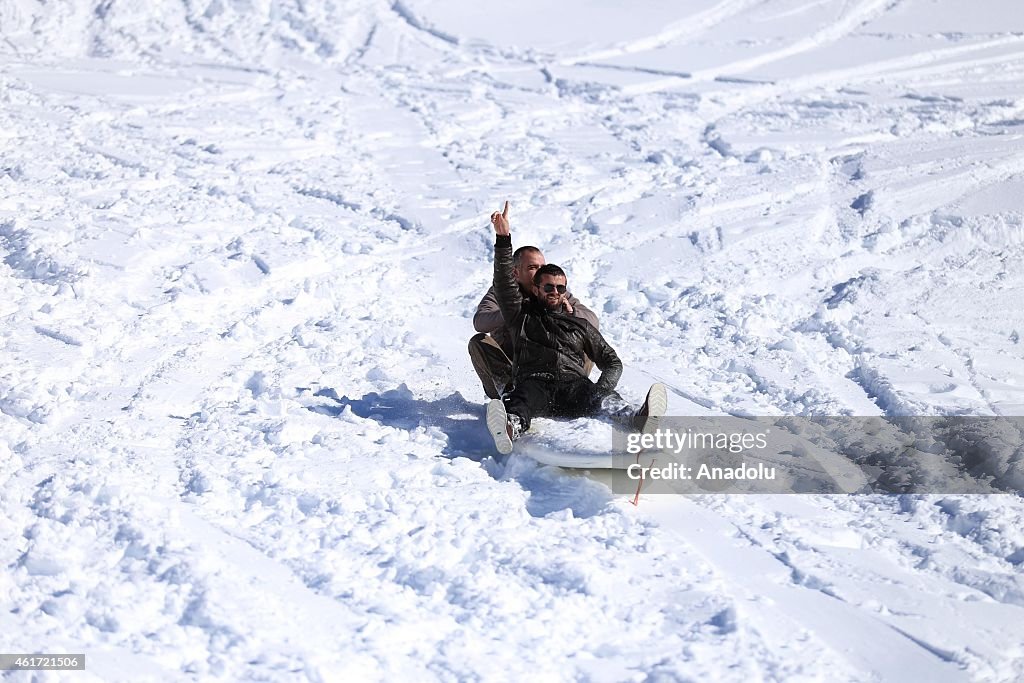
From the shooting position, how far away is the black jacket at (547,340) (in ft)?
18.1

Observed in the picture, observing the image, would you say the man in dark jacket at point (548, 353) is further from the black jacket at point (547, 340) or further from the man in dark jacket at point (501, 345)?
the man in dark jacket at point (501, 345)

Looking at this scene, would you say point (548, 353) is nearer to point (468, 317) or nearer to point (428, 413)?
point (428, 413)

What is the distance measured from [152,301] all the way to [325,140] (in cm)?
403

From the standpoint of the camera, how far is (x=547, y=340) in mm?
5555

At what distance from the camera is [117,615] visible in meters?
3.91

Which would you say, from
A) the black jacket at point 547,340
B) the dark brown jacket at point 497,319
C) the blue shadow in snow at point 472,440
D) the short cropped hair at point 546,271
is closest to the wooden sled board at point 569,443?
the blue shadow in snow at point 472,440

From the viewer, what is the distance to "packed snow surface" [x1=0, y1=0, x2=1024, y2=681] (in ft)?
13.2

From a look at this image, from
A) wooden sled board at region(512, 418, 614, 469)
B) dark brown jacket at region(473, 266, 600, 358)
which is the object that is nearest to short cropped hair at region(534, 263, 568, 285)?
dark brown jacket at region(473, 266, 600, 358)

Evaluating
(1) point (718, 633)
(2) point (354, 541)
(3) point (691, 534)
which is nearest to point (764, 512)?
(3) point (691, 534)

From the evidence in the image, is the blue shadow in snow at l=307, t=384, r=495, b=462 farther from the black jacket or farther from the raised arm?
the raised arm

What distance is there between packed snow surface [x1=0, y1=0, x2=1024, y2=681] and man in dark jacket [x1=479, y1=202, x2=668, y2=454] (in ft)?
1.37

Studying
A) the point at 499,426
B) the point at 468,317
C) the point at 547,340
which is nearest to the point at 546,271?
the point at 547,340

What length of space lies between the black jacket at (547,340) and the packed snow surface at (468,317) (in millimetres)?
550

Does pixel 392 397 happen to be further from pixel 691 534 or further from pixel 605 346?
pixel 691 534
